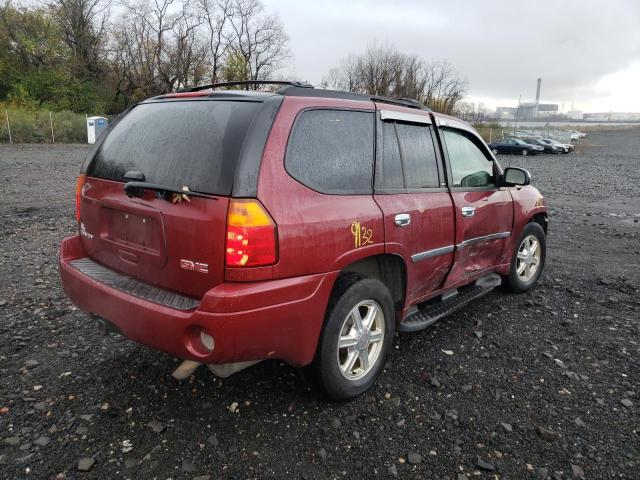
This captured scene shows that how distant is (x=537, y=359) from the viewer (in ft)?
11.4

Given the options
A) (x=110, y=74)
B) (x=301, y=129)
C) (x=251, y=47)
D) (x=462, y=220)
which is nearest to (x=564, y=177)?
(x=462, y=220)

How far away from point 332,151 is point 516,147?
3730 cm

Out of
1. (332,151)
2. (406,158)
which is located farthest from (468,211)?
(332,151)

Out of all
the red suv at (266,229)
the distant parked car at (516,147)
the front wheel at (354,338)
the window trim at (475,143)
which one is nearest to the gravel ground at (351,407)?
the front wheel at (354,338)

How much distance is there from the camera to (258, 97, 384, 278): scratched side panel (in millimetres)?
2334

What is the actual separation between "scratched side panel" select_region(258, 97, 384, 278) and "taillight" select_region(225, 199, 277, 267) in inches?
2.3

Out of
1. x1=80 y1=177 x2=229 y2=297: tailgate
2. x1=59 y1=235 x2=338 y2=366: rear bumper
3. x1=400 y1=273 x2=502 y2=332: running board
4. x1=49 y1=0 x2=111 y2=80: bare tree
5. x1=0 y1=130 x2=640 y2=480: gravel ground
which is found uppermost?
x1=49 y1=0 x2=111 y2=80: bare tree

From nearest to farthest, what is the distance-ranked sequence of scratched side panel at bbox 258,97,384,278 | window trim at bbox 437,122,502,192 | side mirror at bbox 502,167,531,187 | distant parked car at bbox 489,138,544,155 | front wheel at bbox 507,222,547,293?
1. scratched side panel at bbox 258,97,384,278
2. window trim at bbox 437,122,502,192
3. side mirror at bbox 502,167,531,187
4. front wheel at bbox 507,222,547,293
5. distant parked car at bbox 489,138,544,155

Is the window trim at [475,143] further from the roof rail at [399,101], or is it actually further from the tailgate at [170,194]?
the tailgate at [170,194]

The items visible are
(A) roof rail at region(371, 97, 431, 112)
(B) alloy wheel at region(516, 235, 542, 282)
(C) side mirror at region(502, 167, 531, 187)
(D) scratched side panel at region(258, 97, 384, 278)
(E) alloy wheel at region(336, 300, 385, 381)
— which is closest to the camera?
(D) scratched side panel at region(258, 97, 384, 278)

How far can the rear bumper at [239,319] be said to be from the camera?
2234mm

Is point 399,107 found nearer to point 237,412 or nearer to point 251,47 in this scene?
point 237,412

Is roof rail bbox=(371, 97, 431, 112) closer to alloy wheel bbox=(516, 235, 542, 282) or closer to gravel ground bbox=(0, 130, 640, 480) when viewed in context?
gravel ground bbox=(0, 130, 640, 480)

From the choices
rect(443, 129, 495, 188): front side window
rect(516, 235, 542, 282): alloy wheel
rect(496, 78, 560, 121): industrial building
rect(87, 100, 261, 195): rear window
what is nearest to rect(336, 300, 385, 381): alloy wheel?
rect(87, 100, 261, 195): rear window
